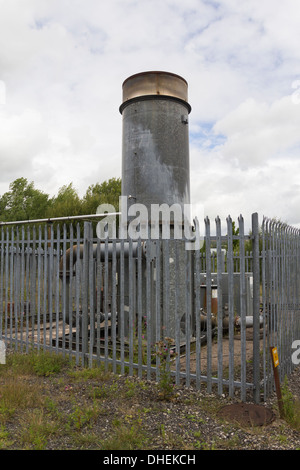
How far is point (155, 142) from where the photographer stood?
8.43 metres

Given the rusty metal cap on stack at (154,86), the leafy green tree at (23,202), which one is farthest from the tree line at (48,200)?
the rusty metal cap on stack at (154,86)

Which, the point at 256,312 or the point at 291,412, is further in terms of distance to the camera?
the point at 256,312

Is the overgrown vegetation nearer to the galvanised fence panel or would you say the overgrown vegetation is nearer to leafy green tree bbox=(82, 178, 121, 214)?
the galvanised fence panel

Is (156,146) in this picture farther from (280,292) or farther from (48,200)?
(48,200)

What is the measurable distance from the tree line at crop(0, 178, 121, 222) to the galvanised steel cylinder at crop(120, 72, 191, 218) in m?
20.1

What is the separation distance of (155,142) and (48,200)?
30189mm

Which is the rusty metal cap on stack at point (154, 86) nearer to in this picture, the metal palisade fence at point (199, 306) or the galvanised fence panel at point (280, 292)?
the metal palisade fence at point (199, 306)

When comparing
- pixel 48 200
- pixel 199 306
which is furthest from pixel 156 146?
pixel 48 200

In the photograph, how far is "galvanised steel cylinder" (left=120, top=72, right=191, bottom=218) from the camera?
8430 mm

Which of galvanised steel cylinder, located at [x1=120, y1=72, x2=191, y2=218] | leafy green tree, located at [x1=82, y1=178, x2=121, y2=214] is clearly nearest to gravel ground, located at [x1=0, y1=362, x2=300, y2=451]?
galvanised steel cylinder, located at [x1=120, y1=72, x2=191, y2=218]

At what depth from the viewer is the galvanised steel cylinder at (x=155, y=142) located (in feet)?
27.7

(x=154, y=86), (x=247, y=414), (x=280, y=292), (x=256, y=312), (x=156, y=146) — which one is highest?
(x=154, y=86)
